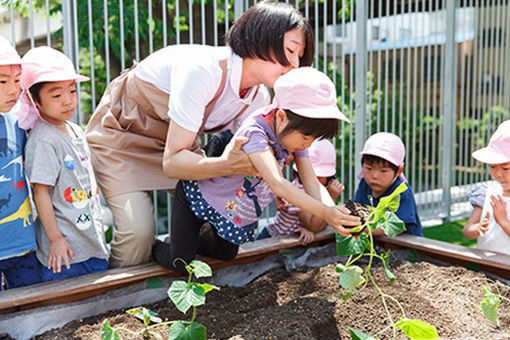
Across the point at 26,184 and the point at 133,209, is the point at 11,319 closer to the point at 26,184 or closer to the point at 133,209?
the point at 26,184

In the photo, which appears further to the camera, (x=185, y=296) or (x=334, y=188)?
(x=334, y=188)

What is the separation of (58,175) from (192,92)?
60 centimetres

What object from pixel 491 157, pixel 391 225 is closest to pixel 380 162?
pixel 491 157

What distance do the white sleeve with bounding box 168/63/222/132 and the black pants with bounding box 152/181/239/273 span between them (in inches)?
13.1

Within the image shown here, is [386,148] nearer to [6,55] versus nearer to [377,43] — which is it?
[6,55]

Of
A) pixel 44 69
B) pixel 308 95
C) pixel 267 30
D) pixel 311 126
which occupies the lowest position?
pixel 311 126

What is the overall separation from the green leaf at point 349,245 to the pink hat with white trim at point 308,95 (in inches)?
15.9

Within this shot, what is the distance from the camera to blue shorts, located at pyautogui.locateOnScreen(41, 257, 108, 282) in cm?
215

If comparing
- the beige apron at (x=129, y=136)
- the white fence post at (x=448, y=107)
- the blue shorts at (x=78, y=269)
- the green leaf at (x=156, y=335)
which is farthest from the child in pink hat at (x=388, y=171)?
the white fence post at (x=448, y=107)

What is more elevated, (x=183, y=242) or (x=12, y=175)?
(x=12, y=175)

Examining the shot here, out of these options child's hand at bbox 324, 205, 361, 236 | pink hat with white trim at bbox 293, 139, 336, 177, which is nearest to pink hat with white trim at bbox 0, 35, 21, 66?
child's hand at bbox 324, 205, 361, 236

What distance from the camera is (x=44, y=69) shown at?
2.06m

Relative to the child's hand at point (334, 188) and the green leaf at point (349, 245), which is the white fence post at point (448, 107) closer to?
the child's hand at point (334, 188)

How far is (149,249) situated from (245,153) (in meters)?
0.74
